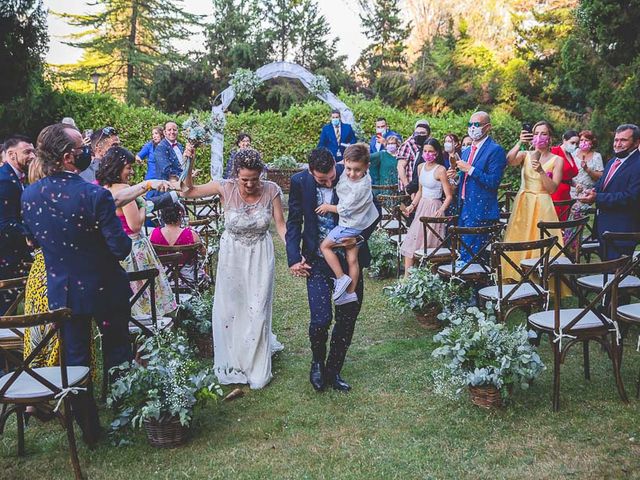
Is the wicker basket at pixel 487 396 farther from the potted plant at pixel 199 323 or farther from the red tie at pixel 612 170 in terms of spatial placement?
the red tie at pixel 612 170

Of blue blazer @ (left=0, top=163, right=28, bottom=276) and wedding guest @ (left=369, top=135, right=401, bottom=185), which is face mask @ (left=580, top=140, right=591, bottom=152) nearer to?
wedding guest @ (left=369, top=135, right=401, bottom=185)

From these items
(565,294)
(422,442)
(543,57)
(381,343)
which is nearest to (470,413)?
(422,442)

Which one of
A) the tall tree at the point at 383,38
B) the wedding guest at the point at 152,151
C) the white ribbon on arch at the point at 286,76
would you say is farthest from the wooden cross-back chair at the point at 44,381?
the tall tree at the point at 383,38

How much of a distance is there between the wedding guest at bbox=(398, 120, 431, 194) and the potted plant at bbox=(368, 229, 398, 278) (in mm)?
1218

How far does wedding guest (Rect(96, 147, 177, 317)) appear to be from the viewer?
4492mm

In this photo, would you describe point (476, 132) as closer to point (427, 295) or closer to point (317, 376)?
point (427, 295)

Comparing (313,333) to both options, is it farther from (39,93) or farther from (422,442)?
(39,93)

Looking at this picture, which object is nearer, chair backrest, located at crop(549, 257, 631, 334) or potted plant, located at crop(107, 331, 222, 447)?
potted plant, located at crop(107, 331, 222, 447)

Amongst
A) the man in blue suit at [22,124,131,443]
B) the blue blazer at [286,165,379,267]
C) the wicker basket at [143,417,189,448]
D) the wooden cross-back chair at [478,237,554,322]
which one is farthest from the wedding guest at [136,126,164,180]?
the wicker basket at [143,417,189,448]

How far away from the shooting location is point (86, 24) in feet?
A: 100

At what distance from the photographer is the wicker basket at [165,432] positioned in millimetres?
3637

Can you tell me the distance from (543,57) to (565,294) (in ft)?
60.2

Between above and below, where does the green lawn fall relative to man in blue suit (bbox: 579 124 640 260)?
below

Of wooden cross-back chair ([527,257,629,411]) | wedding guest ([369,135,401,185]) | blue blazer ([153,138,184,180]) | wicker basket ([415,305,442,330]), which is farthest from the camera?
wedding guest ([369,135,401,185])
